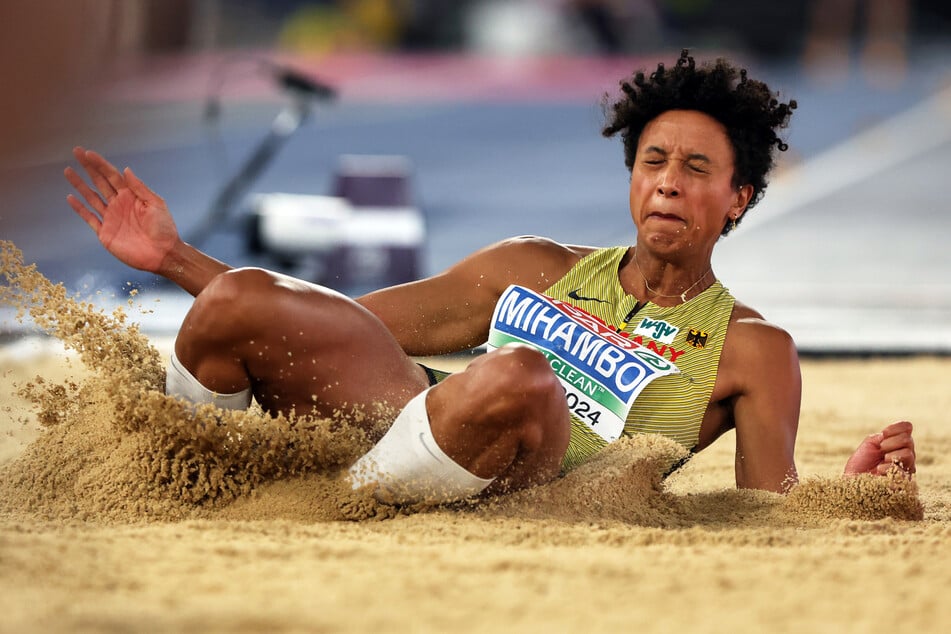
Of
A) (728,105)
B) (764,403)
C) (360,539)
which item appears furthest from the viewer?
(728,105)

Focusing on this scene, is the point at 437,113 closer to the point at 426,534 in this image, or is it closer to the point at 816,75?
the point at 816,75

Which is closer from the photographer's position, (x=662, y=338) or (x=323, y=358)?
(x=323, y=358)

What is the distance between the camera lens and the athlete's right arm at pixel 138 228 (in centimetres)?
261

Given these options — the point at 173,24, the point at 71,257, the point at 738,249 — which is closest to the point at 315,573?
the point at 71,257

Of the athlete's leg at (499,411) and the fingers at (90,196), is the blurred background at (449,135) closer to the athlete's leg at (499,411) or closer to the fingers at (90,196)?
the fingers at (90,196)

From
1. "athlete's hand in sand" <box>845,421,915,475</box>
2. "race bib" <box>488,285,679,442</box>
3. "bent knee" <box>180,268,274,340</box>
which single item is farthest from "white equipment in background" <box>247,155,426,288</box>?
"bent knee" <box>180,268,274,340</box>

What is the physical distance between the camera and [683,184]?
2.81m

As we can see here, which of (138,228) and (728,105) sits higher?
(728,105)

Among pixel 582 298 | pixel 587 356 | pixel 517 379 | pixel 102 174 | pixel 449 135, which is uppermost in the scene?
pixel 449 135

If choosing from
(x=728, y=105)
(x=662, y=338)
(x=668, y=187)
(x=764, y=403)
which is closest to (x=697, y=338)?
(x=662, y=338)

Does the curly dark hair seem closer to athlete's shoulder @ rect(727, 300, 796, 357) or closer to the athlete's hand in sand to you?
athlete's shoulder @ rect(727, 300, 796, 357)

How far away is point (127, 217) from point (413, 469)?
0.88 metres

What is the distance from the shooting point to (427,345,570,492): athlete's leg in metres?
2.20

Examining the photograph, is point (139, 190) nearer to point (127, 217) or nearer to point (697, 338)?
point (127, 217)
